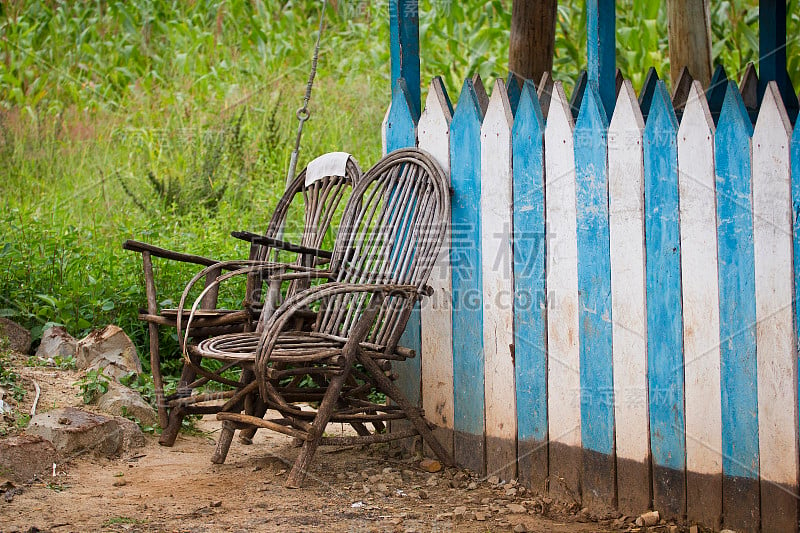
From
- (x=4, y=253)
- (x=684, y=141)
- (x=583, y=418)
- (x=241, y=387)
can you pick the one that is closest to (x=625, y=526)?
(x=583, y=418)

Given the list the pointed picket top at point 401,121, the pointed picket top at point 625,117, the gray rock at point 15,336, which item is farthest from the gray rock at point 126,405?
the pointed picket top at point 625,117

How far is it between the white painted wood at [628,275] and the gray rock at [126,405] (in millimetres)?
2284

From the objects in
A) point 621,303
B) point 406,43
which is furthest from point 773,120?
point 406,43

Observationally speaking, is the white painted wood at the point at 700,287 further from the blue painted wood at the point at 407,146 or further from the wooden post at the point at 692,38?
the wooden post at the point at 692,38

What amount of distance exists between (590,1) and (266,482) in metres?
2.20

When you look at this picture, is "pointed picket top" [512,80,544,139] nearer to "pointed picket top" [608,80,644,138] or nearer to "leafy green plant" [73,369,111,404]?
"pointed picket top" [608,80,644,138]

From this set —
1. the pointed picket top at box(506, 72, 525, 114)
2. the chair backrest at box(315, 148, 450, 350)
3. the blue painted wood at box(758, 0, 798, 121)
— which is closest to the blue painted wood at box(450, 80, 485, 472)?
the chair backrest at box(315, 148, 450, 350)

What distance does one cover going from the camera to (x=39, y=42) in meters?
10.5

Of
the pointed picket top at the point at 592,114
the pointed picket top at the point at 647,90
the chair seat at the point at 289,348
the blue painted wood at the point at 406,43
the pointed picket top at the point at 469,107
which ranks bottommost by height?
the chair seat at the point at 289,348

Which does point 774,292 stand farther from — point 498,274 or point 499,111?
point 499,111

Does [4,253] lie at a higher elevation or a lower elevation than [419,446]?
higher

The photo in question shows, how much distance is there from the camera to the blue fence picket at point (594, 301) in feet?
10.0

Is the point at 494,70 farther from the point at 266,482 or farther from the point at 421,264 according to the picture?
the point at 266,482

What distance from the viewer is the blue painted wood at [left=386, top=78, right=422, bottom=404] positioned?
3.85m
